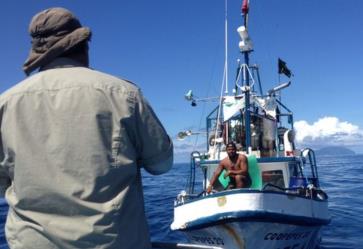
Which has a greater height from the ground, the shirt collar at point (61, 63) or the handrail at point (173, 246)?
the shirt collar at point (61, 63)

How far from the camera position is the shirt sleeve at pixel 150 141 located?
6.08ft

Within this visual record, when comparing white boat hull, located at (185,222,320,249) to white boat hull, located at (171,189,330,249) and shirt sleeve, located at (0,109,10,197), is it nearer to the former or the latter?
white boat hull, located at (171,189,330,249)

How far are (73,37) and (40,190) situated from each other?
720mm

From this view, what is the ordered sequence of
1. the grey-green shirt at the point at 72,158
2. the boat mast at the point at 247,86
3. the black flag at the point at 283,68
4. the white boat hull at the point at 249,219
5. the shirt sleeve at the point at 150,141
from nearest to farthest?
1. the grey-green shirt at the point at 72,158
2. the shirt sleeve at the point at 150,141
3. the white boat hull at the point at 249,219
4. the boat mast at the point at 247,86
5. the black flag at the point at 283,68

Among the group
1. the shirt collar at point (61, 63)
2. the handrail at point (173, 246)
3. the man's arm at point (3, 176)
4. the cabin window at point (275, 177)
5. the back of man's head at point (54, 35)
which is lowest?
the cabin window at point (275, 177)

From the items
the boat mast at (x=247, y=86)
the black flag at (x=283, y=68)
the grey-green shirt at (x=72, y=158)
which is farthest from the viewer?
the black flag at (x=283, y=68)

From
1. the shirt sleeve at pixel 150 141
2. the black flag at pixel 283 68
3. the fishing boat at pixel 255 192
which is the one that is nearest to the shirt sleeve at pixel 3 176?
the shirt sleeve at pixel 150 141

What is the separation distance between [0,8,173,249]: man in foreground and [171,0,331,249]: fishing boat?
22.4 ft

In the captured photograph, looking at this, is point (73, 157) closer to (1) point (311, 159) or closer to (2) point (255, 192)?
(2) point (255, 192)

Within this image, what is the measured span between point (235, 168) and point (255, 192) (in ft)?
5.04

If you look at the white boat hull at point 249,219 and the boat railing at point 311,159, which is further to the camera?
the boat railing at point 311,159

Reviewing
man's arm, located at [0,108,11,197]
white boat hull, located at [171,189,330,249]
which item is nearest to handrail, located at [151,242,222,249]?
man's arm, located at [0,108,11,197]

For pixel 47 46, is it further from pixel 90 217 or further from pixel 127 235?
pixel 127 235

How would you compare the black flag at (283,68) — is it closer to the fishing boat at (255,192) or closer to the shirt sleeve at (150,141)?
the fishing boat at (255,192)
